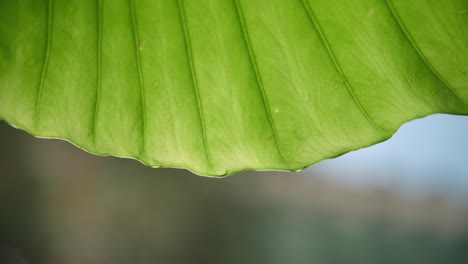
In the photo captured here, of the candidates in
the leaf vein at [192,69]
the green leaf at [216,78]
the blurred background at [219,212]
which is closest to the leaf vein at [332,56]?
the green leaf at [216,78]

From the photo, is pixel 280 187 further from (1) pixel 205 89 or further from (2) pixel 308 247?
(1) pixel 205 89

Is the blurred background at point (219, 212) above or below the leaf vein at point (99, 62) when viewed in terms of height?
below

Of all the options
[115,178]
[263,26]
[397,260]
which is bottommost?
[397,260]

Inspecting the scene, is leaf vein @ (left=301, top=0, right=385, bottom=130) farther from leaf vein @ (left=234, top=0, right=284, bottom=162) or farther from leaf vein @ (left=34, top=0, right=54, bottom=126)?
leaf vein @ (left=34, top=0, right=54, bottom=126)

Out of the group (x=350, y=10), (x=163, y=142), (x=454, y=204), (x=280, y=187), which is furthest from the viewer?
(x=280, y=187)

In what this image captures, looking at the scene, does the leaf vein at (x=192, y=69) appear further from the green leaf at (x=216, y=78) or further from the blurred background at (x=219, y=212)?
the blurred background at (x=219, y=212)

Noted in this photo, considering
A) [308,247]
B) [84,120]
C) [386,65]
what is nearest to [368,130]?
[386,65]

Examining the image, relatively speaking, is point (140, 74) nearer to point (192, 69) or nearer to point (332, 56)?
point (192, 69)
